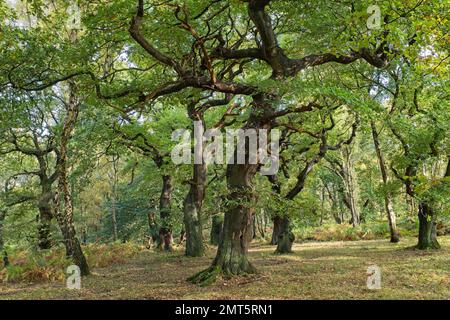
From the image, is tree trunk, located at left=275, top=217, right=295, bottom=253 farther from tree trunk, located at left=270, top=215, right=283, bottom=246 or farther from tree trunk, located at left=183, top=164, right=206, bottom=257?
tree trunk, located at left=183, top=164, right=206, bottom=257

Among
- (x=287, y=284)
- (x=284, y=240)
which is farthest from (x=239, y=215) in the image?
(x=284, y=240)

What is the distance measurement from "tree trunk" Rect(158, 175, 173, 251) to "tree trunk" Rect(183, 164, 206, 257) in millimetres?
1999

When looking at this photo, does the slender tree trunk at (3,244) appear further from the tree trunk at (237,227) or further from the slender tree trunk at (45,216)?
the tree trunk at (237,227)

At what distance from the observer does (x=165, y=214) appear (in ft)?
63.9

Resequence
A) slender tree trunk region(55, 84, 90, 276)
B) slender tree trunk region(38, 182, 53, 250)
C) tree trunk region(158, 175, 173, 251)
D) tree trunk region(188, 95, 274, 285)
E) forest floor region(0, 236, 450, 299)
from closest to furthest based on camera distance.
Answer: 1. forest floor region(0, 236, 450, 299)
2. tree trunk region(188, 95, 274, 285)
3. slender tree trunk region(55, 84, 90, 276)
4. slender tree trunk region(38, 182, 53, 250)
5. tree trunk region(158, 175, 173, 251)

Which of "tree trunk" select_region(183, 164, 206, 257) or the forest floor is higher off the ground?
"tree trunk" select_region(183, 164, 206, 257)

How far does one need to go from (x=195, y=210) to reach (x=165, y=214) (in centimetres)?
406

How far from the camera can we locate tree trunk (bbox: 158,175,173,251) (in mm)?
18653

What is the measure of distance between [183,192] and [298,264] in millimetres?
12152

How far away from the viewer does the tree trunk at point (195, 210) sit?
624 inches

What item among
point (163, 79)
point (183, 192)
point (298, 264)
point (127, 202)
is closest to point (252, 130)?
point (163, 79)

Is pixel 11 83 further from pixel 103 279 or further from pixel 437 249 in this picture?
pixel 437 249

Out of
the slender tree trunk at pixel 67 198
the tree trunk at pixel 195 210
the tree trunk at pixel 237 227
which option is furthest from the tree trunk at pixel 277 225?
the slender tree trunk at pixel 67 198

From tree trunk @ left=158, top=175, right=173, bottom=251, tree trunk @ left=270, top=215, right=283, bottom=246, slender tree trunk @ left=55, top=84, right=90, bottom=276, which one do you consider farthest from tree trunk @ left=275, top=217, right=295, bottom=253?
slender tree trunk @ left=55, top=84, right=90, bottom=276
